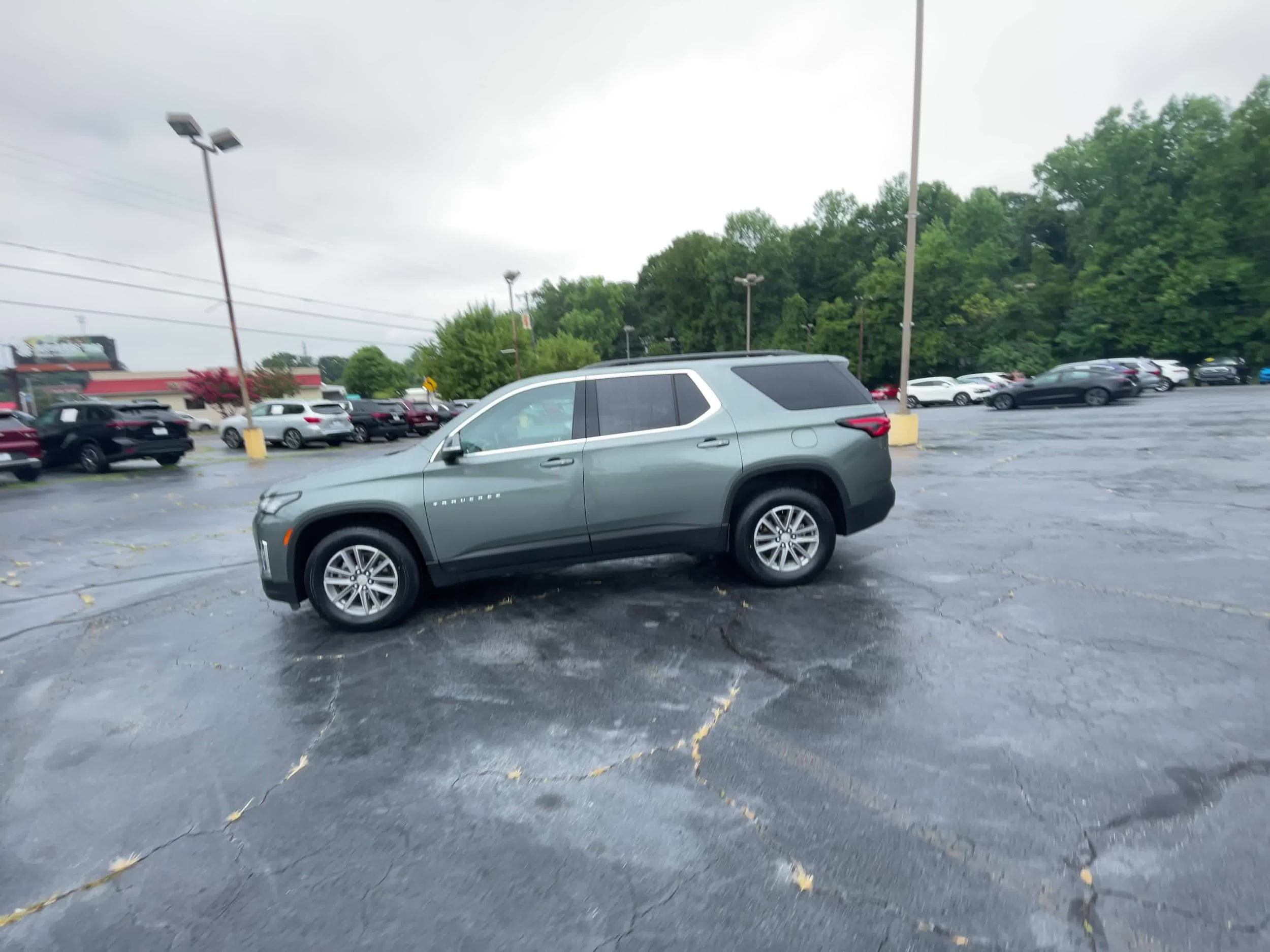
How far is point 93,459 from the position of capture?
1775 centimetres

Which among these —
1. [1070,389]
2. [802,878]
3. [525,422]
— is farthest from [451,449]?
[1070,389]

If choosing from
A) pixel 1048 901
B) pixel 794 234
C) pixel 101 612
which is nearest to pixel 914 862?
pixel 1048 901

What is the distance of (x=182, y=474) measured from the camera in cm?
1708

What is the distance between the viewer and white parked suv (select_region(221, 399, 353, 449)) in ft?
80.8

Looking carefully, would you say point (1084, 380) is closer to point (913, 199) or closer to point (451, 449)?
point (913, 199)

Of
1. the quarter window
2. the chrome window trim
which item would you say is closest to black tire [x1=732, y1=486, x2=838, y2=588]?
the chrome window trim

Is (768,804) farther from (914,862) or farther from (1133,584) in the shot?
(1133,584)

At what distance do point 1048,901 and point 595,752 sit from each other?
1.88 m

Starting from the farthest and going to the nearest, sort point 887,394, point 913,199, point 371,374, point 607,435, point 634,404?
point 371,374
point 887,394
point 913,199
point 634,404
point 607,435

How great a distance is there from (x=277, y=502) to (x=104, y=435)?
1636 centimetres

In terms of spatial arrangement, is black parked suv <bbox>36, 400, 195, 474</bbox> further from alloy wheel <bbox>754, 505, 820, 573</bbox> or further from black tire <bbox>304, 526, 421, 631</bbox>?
alloy wheel <bbox>754, 505, 820, 573</bbox>

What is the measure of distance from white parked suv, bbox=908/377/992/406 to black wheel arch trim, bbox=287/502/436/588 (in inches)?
1463

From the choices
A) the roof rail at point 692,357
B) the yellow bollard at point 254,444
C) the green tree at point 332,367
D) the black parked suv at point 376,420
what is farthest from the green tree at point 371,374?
the roof rail at point 692,357

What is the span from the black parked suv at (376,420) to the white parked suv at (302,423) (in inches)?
41.8
